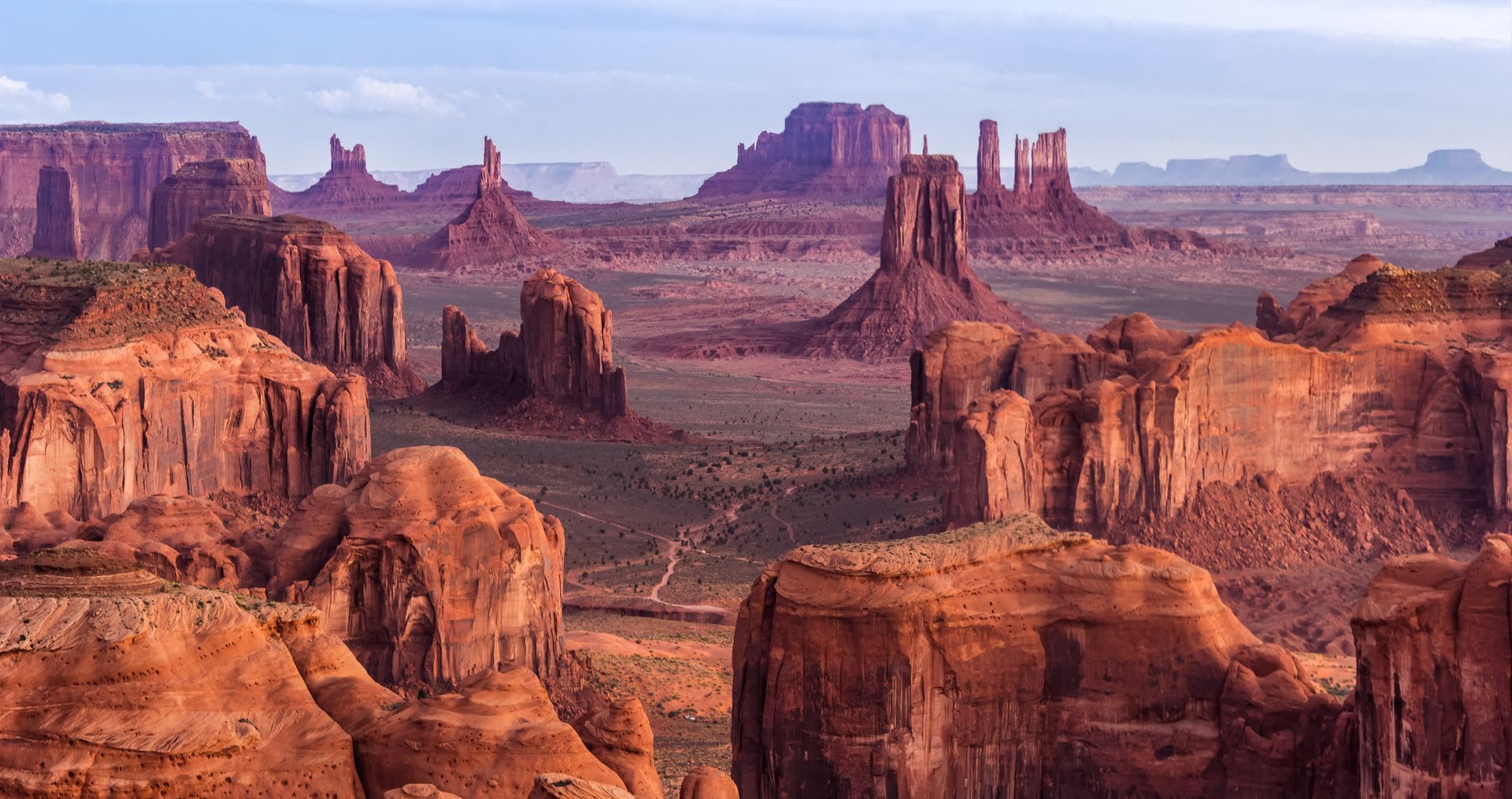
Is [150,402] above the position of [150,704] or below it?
below

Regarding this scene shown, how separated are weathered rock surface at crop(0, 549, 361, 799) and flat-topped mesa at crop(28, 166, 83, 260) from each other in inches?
6603

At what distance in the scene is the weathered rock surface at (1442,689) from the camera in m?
24.1

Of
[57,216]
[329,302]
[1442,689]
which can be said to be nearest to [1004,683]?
[1442,689]

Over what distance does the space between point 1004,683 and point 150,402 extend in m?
32.8

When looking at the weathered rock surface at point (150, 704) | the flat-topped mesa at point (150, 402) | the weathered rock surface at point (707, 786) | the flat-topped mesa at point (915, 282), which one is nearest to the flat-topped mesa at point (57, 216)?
the flat-topped mesa at point (915, 282)

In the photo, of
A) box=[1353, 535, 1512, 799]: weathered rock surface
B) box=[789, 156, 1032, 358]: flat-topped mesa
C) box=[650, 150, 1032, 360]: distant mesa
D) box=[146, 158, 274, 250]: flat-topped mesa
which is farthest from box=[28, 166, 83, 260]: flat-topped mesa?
box=[1353, 535, 1512, 799]: weathered rock surface

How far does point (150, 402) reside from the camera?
52188 mm

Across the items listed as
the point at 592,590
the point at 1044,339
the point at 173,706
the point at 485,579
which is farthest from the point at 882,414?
the point at 173,706

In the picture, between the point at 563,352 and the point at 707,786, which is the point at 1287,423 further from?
the point at 563,352

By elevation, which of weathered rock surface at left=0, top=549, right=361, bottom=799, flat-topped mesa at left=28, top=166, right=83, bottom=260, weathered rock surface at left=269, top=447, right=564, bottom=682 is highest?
flat-topped mesa at left=28, top=166, right=83, bottom=260

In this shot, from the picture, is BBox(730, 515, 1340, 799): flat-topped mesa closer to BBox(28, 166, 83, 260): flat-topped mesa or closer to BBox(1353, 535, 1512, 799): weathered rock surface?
BBox(1353, 535, 1512, 799): weathered rock surface

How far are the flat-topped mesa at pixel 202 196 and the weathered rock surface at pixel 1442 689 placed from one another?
129 meters

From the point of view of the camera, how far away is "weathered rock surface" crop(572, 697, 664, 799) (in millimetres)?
21984

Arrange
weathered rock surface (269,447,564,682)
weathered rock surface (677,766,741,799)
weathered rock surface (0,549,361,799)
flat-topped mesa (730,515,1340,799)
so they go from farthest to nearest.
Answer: weathered rock surface (269,447,564,682) < flat-topped mesa (730,515,1340,799) < weathered rock surface (677,766,741,799) < weathered rock surface (0,549,361,799)
